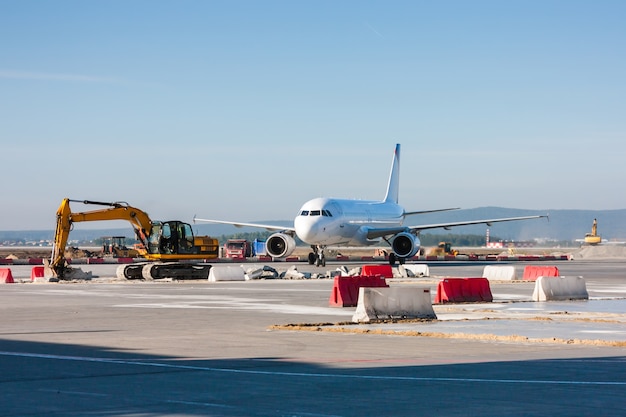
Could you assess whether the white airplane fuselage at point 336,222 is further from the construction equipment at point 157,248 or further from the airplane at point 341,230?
the construction equipment at point 157,248

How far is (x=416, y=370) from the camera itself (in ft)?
46.9

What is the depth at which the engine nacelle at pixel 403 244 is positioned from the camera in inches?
2665

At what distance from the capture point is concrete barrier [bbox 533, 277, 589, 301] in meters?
30.8

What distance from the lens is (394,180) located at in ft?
288

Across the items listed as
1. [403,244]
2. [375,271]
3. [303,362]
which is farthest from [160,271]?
[303,362]

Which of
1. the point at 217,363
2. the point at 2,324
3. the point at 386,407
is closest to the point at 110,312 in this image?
the point at 2,324

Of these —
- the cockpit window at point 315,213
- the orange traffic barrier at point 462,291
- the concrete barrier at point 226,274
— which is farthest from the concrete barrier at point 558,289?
the cockpit window at point 315,213

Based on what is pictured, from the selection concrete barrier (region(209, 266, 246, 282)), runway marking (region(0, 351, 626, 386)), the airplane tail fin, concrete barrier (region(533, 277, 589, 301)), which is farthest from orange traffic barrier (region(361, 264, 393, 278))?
the airplane tail fin

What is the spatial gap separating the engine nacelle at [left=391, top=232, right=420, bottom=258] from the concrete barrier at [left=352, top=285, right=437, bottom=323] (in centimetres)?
4374

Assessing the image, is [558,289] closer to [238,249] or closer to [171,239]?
[171,239]

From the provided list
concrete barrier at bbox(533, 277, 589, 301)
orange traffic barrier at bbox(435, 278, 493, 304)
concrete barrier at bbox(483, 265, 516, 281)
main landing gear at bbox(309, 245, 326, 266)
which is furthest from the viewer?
main landing gear at bbox(309, 245, 326, 266)

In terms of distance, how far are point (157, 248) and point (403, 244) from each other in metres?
23.2

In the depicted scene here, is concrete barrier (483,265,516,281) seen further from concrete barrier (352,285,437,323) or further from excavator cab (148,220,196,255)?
concrete barrier (352,285,437,323)

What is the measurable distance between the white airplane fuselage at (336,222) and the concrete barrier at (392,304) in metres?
40.6
